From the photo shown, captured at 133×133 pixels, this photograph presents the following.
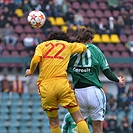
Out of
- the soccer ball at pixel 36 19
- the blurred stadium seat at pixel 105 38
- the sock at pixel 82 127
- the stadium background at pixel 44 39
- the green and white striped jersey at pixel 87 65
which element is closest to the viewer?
the sock at pixel 82 127

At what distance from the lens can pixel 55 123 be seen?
9719 mm

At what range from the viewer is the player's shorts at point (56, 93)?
9.51m

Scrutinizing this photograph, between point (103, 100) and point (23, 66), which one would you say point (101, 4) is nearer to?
point (23, 66)

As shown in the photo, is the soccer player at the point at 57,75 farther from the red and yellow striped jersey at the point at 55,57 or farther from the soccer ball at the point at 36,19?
the soccer ball at the point at 36,19

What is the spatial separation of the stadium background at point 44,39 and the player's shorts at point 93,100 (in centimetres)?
898

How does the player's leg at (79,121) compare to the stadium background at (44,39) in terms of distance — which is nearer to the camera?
the player's leg at (79,121)

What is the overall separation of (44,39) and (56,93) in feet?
37.4

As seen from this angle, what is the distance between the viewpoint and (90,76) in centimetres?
984

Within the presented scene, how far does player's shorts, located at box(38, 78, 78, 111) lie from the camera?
9508mm

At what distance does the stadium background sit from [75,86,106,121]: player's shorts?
8.98m

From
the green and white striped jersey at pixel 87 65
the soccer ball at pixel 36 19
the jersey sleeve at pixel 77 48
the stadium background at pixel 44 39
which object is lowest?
the stadium background at pixel 44 39

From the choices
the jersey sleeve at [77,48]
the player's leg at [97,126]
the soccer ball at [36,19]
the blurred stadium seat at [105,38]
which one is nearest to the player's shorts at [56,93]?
the jersey sleeve at [77,48]

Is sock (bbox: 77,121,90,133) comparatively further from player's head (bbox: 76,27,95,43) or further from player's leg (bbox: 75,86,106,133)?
player's head (bbox: 76,27,95,43)

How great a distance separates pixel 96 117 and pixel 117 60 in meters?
11.6
